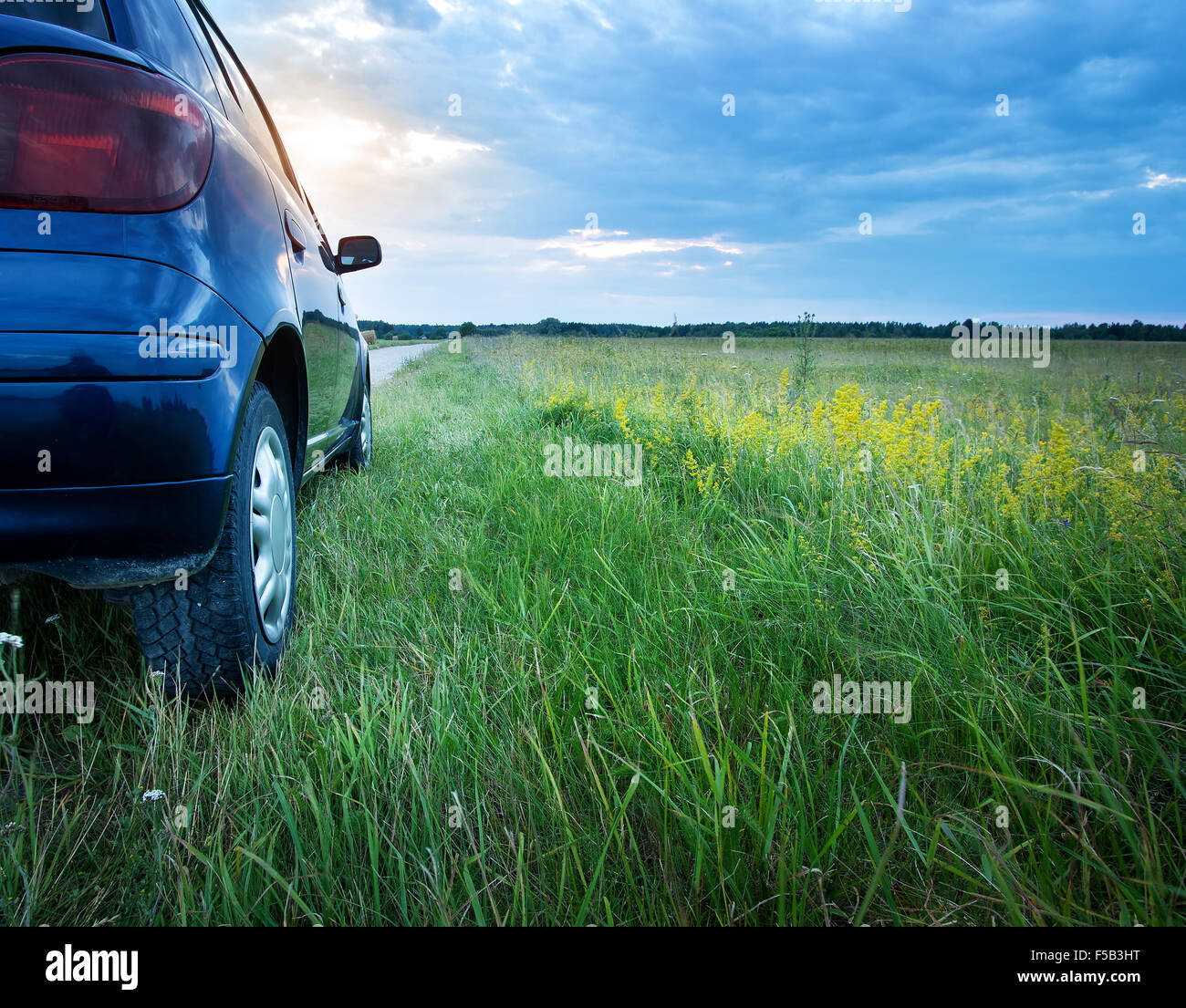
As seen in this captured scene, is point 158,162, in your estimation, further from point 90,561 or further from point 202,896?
point 202,896

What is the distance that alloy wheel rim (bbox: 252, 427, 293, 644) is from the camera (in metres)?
1.71

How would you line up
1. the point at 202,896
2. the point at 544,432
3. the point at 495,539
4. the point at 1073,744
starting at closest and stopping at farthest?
the point at 202,896, the point at 1073,744, the point at 495,539, the point at 544,432

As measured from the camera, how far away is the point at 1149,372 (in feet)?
22.5

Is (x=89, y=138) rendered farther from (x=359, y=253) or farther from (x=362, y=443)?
(x=362, y=443)

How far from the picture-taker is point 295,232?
2.34m

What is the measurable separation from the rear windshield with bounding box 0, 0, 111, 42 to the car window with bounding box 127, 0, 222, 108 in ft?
0.20

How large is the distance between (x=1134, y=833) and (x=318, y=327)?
9.70ft

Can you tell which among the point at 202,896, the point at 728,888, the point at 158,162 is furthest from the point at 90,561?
the point at 728,888
